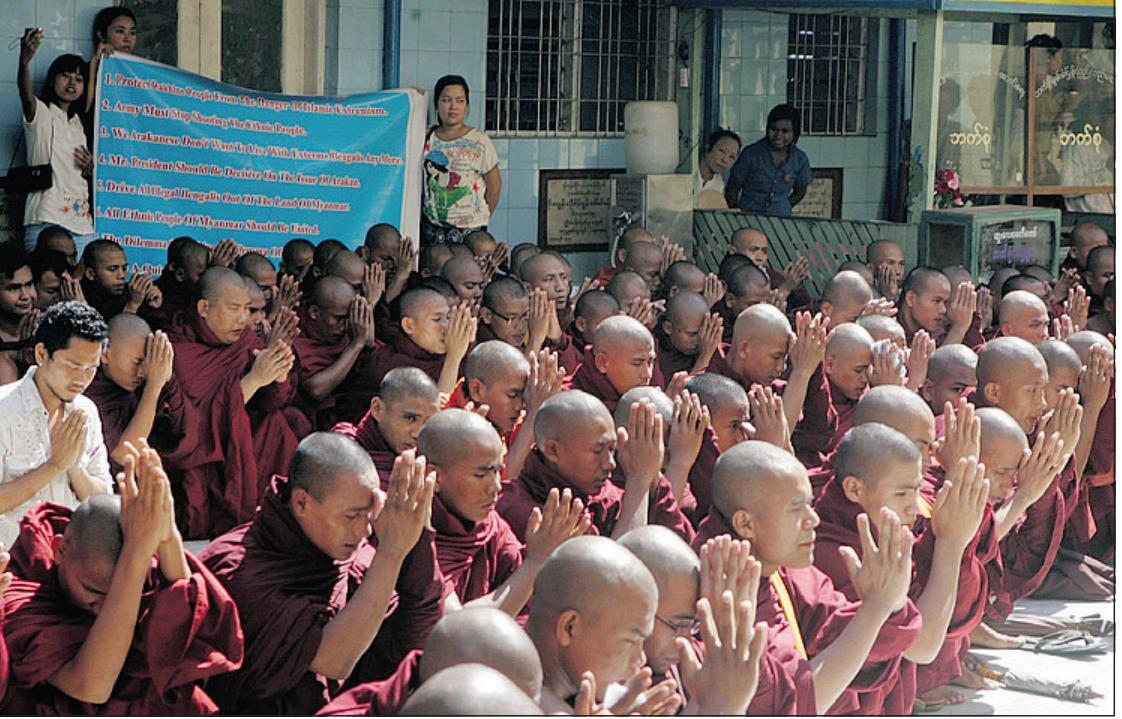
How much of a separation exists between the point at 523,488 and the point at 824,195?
1001 cm

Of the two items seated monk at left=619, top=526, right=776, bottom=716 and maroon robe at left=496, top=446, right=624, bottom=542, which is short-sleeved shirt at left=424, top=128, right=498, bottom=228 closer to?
maroon robe at left=496, top=446, right=624, bottom=542

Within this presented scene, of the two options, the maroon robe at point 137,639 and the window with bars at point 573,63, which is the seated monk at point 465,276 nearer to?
the window with bars at point 573,63

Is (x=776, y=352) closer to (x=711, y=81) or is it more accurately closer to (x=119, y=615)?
(x=119, y=615)

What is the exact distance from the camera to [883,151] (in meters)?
15.9

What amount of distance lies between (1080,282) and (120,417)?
638cm

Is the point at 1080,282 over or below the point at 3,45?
below

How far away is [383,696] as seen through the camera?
12.5 feet

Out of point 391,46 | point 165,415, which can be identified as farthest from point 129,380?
point 391,46

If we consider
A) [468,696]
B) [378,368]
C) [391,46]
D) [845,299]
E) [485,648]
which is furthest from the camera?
[391,46]

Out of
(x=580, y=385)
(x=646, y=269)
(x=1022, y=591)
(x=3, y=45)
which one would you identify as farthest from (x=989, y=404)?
(x=3, y=45)

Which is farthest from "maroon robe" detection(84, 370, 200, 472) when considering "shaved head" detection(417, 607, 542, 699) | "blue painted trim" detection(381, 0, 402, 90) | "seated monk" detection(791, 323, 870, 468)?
Result: "blue painted trim" detection(381, 0, 402, 90)

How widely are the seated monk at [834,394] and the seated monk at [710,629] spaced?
3116mm

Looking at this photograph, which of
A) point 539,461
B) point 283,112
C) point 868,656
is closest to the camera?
point 868,656

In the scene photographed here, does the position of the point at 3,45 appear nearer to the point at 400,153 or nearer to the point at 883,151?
the point at 400,153
